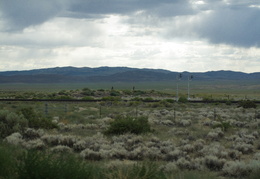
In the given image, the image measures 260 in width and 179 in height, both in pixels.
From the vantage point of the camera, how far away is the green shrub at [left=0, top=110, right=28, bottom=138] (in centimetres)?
1919

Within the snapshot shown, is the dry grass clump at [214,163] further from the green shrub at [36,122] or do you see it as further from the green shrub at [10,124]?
the green shrub at [36,122]

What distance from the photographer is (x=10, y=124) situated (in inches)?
795

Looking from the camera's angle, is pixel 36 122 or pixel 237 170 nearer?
pixel 237 170

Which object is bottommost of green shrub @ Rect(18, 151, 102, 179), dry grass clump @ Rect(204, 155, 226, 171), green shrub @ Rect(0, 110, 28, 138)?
dry grass clump @ Rect(204, 155, 226, 171)

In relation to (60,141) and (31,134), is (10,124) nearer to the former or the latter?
(31,134)

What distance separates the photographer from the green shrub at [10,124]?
755 inches

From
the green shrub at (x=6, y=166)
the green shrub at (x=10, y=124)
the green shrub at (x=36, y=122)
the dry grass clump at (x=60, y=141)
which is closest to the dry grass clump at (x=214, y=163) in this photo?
the dry grass clump at (x=60, y=141)

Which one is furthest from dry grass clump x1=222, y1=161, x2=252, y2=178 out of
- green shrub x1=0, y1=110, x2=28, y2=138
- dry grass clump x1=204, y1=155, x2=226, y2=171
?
green shrub x1=0, y1=110, x2=28, y2=138

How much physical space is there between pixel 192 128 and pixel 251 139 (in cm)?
595

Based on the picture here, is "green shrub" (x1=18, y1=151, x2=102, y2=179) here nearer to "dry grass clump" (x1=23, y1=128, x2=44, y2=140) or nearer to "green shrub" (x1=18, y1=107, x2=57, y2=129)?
"dry grass clump" (x1=23, y1=128, x2=44, y2=140)

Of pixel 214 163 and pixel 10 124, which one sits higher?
pixel 10 124

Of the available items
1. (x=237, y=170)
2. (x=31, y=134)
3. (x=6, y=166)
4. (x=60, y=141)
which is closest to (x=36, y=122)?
(x=31, y=134)

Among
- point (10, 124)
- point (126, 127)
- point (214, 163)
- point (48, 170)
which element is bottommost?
point (214, 163)

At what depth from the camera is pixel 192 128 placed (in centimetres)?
2464
